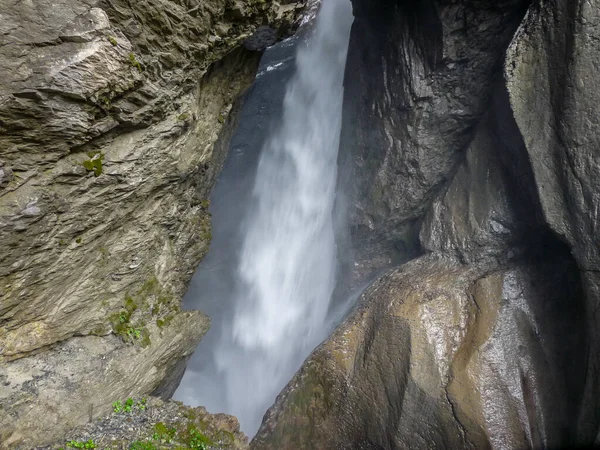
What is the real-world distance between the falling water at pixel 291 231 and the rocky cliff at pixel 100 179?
635cm

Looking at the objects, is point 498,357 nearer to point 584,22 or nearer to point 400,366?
point 400,366

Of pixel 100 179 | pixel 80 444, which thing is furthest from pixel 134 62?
pixel 80 444

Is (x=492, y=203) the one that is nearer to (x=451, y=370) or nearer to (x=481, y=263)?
(x=481, y=263)

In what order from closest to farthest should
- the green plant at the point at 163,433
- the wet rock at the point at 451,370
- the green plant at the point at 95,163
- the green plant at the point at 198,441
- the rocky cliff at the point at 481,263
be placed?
the green plant at the point at 95,163, the green plant at the point at 163,433, the green plant at the point at 198,441, the rocky cliff at the point at 481,263, the wet rock at the point at 451,370

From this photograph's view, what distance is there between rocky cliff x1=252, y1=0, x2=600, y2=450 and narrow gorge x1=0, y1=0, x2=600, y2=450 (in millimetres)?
37

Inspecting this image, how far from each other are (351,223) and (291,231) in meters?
2.81

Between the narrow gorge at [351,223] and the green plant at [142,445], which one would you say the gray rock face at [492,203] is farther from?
the green plant at [142,445]

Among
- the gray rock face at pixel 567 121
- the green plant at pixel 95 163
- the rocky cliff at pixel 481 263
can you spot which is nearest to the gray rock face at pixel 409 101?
the rocky cliff at pixel 481 263

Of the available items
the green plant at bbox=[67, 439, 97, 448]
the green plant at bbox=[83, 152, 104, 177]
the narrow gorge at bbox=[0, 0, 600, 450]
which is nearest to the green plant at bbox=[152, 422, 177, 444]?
the narrow gorge at bbox=[0, 0, 600, 450]

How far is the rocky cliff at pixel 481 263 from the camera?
21.3ft

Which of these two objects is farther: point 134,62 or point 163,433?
point 163,433

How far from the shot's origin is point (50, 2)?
3.85 m

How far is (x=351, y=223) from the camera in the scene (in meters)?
12.2

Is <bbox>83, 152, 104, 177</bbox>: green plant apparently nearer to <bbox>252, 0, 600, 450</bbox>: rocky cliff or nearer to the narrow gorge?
the narrow gorge
